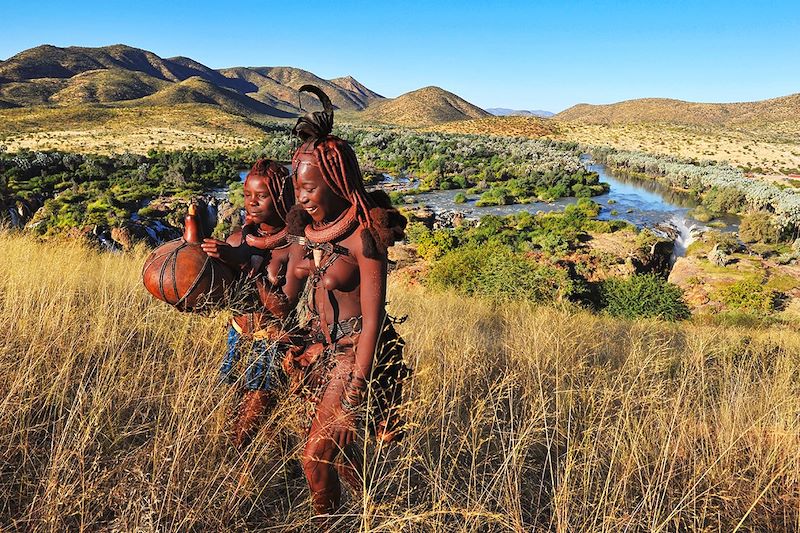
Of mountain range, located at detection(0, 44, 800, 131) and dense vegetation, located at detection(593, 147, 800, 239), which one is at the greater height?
mountain range, located at detection(0, 44, 800, 131)

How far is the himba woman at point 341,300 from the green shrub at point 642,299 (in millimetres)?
10029

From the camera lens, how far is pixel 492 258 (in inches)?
480

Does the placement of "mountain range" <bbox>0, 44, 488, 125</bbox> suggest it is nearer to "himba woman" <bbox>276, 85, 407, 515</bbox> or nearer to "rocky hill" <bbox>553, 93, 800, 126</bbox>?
"rocky hill" <bbox>553, 93, 800, 126</bbox>

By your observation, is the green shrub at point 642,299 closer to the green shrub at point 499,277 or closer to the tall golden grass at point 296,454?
the green shrub at point 499,277

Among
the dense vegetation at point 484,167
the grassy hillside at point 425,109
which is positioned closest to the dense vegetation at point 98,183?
the dense vegetation at point 484,167

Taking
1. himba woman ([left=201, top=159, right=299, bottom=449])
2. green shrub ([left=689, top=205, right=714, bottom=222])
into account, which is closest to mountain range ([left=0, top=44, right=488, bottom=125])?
green shrub ([left=689, top=205, right=714, bottom=222])

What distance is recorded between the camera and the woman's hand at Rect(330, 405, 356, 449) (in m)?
1.84

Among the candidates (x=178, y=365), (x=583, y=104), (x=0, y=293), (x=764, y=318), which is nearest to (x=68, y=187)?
(x=0, y=293)

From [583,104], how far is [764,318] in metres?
141

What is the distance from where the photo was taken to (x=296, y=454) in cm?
229

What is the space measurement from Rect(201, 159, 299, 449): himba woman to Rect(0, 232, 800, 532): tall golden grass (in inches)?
3.9

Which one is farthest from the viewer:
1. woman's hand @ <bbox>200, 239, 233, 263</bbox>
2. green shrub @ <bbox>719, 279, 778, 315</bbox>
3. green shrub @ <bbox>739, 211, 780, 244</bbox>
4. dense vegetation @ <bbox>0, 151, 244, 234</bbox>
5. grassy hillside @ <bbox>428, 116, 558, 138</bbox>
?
grassy hillside @ <bbox>428, 116, 558, 138</bbox>

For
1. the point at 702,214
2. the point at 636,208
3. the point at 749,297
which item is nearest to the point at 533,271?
the point at 749,297

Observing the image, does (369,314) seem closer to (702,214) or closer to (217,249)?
(217,249)
